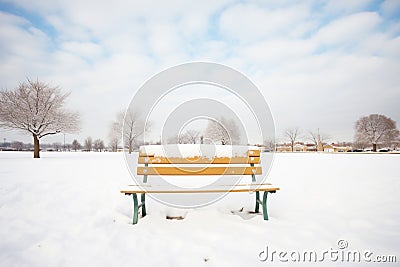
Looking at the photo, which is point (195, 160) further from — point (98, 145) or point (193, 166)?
point (98, 145)

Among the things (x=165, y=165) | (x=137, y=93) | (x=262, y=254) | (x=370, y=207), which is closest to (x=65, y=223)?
(x=165, y=165)

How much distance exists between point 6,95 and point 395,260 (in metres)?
25.2

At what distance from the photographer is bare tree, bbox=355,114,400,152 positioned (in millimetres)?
44219

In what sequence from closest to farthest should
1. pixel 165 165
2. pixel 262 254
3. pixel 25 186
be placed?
pixel 262 254, pixel 165 165, pixel 25 186

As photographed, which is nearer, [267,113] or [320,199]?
[320,199]

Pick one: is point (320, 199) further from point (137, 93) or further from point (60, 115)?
point (60, 115)

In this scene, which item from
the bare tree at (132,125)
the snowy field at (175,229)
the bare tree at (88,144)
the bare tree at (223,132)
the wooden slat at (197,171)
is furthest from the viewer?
the bare tree at (88,144)

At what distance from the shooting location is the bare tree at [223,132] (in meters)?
26.9

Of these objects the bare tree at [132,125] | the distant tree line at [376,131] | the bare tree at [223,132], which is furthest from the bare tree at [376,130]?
the bare tree at [132,125]

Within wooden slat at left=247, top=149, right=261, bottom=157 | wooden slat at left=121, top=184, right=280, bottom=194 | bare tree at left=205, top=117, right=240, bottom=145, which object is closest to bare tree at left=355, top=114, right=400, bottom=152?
bare tree at left=205, top=117, right=240, bottom=145

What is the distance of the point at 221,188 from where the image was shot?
323cm

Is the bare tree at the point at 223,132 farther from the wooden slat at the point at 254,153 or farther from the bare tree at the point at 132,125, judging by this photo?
the wooden slat at the point at 254,153

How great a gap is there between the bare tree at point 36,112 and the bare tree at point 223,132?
15.4 m

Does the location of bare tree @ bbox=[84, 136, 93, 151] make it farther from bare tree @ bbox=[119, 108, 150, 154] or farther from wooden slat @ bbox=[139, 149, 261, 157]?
wooden slat @ bbox=[139, 149, 261, 157]
